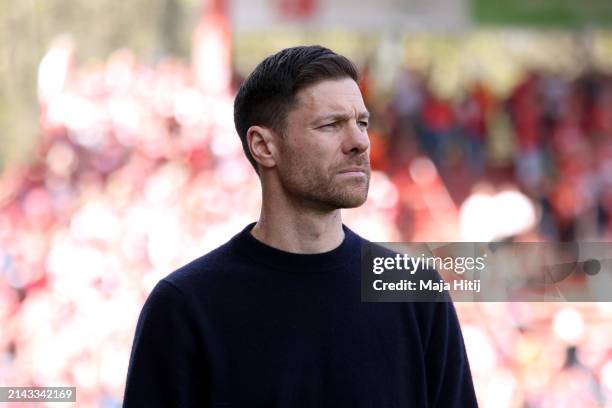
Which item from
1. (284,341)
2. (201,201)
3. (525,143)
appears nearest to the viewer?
(284,341)

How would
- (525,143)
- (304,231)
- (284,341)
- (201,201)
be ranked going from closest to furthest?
(284,341) → (304,231) → (201,201) → (525,143)

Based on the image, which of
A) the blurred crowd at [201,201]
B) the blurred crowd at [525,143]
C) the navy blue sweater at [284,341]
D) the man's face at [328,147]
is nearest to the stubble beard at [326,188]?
the man's face at [328,147]

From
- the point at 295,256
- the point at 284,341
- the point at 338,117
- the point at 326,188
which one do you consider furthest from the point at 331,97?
the point at 284,341

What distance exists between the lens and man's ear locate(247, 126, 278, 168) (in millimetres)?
2381

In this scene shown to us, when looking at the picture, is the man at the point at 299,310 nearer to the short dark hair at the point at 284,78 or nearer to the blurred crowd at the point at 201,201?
the short dark hair at the point at 284,78

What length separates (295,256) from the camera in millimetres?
2299

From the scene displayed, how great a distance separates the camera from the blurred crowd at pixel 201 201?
8.95 m

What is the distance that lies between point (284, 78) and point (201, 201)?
7379mm

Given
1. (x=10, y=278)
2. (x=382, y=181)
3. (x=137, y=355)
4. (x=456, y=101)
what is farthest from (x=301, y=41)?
(x=137, y=355)

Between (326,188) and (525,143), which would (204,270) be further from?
(525,143)

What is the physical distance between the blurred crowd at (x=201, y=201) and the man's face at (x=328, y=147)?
6491mm

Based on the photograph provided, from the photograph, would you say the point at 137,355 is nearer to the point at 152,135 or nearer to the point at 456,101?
the point at 152,135

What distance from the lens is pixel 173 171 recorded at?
32.7ft

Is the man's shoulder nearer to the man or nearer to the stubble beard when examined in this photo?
the man
